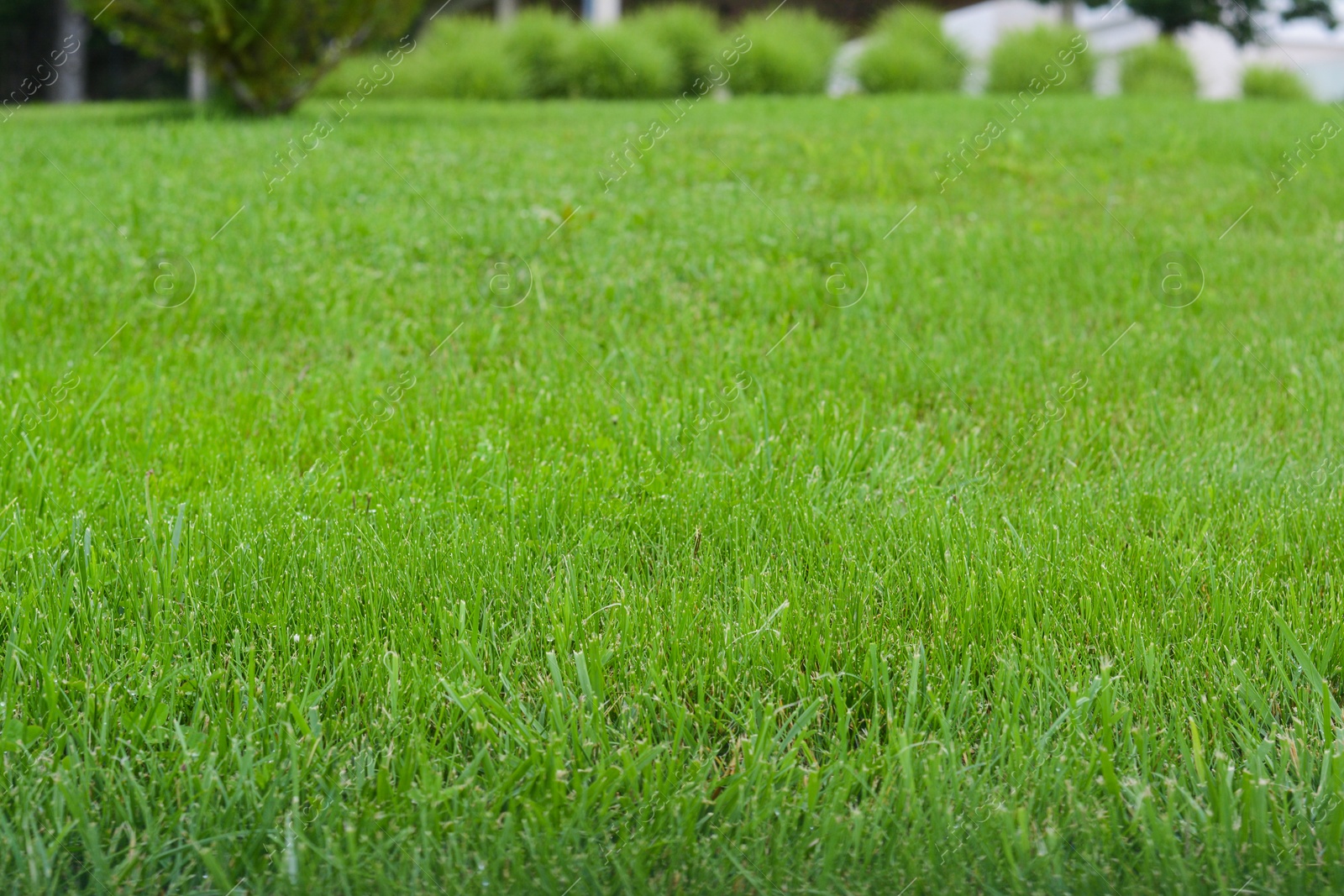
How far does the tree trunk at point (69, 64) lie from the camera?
25.2 metres

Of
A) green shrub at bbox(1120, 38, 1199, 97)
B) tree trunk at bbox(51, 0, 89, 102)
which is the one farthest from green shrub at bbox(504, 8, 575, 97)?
tree trunk at bbox(51, 0, 89, 102)

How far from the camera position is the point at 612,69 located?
15.5 metres

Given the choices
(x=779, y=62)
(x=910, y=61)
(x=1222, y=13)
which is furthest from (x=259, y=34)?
(x=1222, y=13)

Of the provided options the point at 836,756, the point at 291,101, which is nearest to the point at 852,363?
the point at 836,756

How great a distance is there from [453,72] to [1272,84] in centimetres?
1435

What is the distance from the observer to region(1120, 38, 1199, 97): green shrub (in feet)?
59.2

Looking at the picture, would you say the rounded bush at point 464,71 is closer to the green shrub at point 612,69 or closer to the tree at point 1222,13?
the green shrub at point 612,69

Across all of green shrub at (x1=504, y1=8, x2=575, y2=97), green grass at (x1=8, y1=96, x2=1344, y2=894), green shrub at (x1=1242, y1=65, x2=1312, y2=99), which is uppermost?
green shrub at (x1=504, y1=8, x2=575, y2=97)

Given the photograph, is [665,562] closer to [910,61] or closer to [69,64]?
[910,61]

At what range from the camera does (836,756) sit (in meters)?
1.87

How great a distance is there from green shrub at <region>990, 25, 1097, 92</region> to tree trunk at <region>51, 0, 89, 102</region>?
21.1m

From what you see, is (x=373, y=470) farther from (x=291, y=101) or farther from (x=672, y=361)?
Answer: (x=291, y=101)

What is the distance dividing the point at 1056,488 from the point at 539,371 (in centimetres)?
184

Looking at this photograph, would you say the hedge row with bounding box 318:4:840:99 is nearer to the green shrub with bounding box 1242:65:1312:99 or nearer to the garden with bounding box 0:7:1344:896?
the green shrub with bounding box 1242:65:1312:99
